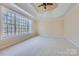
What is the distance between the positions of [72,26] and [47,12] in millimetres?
668

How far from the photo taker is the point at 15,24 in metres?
2.04

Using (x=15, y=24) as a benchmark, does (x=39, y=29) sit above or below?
below

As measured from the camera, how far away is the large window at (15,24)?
198 cm

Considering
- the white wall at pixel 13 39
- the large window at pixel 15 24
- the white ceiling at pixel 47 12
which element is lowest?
the white wall at pixel 13 39

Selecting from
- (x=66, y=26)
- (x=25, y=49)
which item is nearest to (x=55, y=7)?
(x=66, y=26)

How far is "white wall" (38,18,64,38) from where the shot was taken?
2.13 metres

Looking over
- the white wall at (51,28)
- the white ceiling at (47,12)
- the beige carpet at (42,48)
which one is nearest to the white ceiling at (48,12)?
the white ceiling at (47,12)

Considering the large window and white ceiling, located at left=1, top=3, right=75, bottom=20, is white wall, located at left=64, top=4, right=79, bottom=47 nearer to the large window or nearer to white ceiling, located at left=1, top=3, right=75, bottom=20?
white ceiling, located at left=1, top=3, right=75, bottom=20

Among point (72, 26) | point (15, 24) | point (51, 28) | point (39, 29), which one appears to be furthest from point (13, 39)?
point (72, 26)

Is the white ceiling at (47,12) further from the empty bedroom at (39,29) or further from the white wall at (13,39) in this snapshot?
the white wall at (13,39)

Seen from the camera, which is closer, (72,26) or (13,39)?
(13,39)

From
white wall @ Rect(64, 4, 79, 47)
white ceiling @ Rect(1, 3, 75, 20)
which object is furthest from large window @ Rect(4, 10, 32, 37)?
white wall @ Rect(64, 4, 79, 47)

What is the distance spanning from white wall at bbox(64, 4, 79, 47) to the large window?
830mm

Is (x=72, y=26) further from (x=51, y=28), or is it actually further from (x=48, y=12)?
(x=48, y=12)
